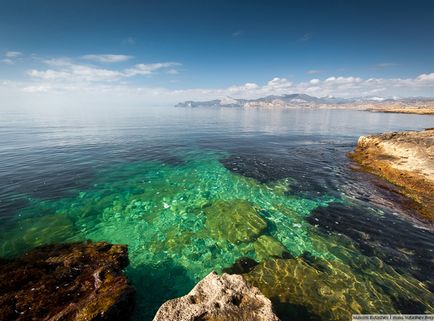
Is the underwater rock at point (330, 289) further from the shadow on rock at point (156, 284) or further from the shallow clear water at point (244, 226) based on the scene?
the shadow on rock at point (156, 284)

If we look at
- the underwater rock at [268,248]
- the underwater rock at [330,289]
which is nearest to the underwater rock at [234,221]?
the underwater rock at [268,248]

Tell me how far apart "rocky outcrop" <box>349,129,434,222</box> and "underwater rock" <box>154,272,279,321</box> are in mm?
14781

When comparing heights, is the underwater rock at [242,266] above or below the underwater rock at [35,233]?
below

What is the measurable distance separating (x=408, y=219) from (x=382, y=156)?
1399 centimetres

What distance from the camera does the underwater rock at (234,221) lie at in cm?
1272

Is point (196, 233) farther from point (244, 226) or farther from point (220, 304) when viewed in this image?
point (220, 304)

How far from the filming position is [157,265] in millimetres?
10242

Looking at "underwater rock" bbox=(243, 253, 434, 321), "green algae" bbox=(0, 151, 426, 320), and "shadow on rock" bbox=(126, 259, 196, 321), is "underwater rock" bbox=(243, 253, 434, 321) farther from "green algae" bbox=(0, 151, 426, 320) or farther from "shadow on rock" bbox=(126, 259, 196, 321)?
"shadow on rock" bbox=(126, 259, 196, 321)

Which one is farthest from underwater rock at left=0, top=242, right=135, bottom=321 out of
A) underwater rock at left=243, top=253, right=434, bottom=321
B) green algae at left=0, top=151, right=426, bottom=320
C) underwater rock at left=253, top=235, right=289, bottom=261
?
underwater rock at left=253, top=235, right=289, bottom=261

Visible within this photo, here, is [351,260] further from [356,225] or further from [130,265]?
[130,265]

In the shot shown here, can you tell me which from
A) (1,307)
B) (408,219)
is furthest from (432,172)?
(1,307)

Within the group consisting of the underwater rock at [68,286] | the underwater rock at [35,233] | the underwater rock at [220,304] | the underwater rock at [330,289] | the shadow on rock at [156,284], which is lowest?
the underwater rock at [330,289]

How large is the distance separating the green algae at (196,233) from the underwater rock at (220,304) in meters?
2.40

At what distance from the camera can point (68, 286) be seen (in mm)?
7629
